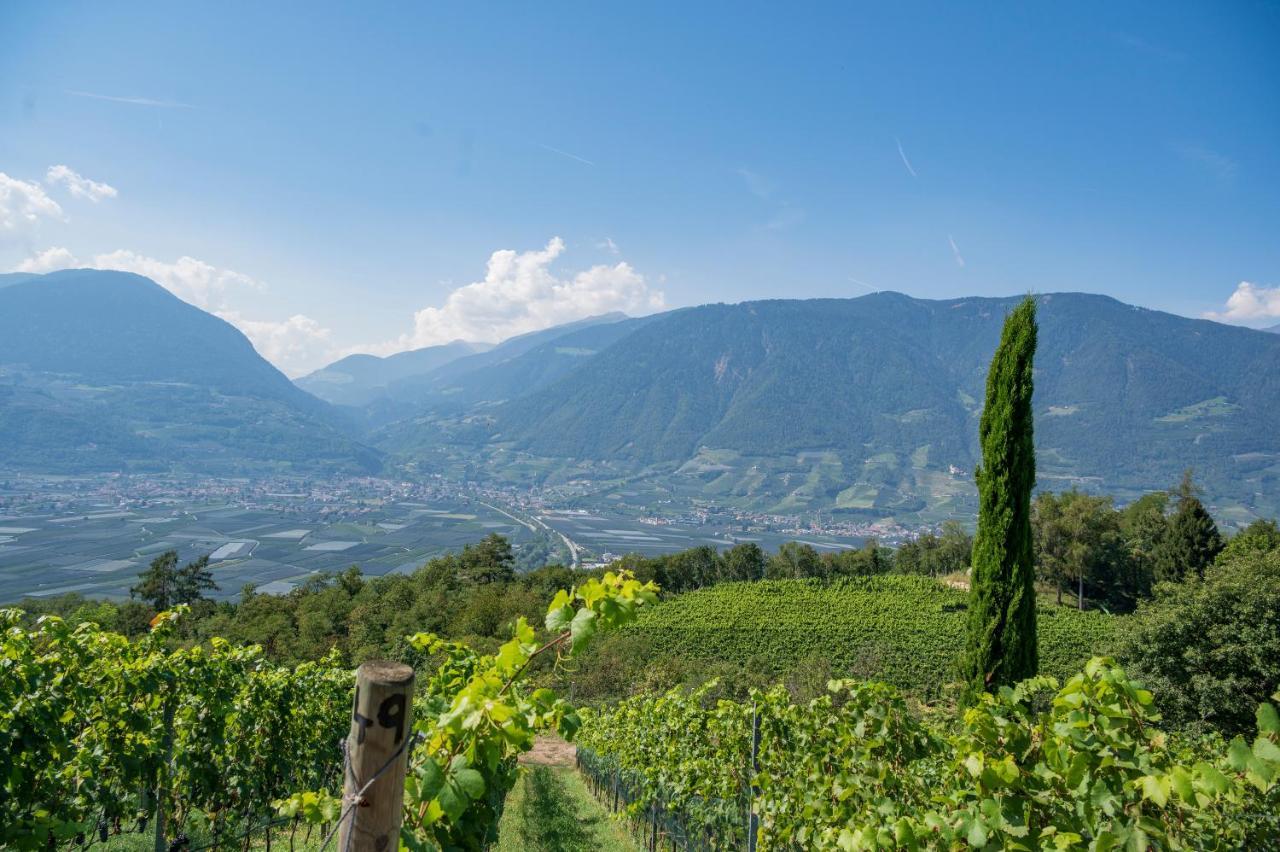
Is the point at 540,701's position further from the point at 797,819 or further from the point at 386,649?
the point at 386,649

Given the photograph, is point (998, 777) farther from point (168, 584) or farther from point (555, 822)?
point (168, 584)

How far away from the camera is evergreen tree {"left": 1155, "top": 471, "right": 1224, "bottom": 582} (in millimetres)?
31016

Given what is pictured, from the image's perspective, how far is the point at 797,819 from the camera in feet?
11.9

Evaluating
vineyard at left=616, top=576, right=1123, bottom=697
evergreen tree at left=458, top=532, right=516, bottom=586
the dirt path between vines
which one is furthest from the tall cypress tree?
evergreen tree at left=458, top=532, right=516, bottom=586

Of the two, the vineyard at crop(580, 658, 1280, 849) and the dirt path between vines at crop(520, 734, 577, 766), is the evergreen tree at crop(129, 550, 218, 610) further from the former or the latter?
the vineyard at crop(580, 658, 1280, 849)

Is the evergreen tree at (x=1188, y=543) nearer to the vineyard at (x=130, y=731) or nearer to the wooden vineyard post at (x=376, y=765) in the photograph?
the vineyard at (x=130, y=731)

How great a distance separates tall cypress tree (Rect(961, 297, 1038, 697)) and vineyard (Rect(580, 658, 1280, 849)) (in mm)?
3401

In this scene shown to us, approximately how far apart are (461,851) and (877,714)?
88.1 inches

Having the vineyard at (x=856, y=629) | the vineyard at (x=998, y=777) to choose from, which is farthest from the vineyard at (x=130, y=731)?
the vineyard at (x=856, y=629)

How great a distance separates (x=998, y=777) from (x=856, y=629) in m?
30.0

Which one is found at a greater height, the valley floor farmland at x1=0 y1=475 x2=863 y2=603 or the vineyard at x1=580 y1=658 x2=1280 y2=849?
the vineyard at x1=580 y1=658 x2=1280 y2=849

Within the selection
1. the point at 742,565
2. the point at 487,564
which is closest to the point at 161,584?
the point at 487,564

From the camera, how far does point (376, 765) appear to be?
134 centimetres

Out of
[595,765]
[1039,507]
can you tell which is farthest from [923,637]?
[595,765]
